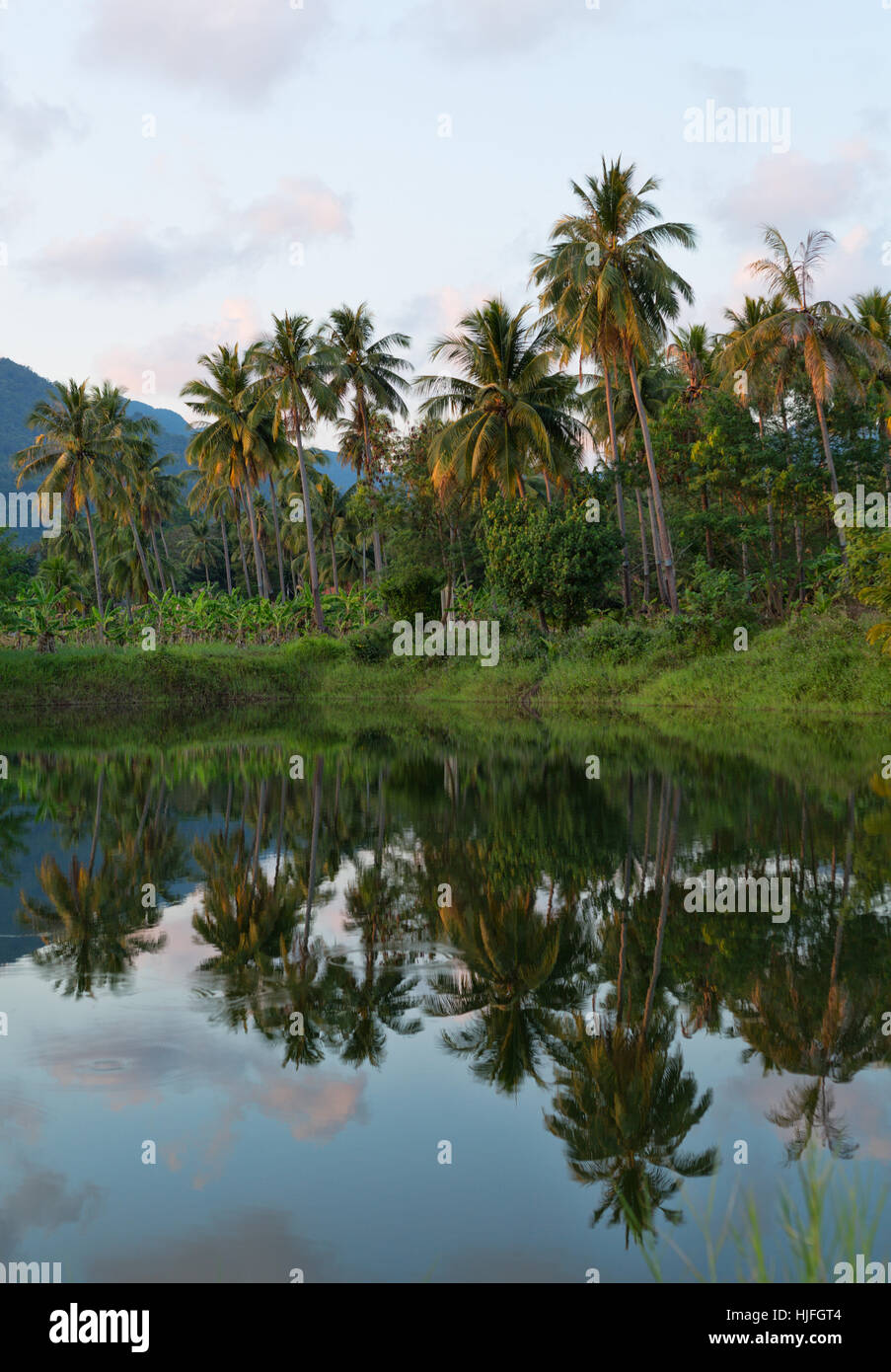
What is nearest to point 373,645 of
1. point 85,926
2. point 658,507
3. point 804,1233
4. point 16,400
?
point 658,507

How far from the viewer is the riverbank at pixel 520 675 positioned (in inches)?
1242

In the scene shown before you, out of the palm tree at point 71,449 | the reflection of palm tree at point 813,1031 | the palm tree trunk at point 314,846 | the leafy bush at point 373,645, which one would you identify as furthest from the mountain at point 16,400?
the reflection of palm tree at point 813,1031

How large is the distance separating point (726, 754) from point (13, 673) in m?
33.2

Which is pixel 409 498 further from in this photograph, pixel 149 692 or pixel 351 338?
pixel 149 692

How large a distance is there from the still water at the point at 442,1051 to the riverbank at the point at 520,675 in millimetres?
19739

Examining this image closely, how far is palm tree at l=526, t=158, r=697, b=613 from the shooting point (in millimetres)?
35812

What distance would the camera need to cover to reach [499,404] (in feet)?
133

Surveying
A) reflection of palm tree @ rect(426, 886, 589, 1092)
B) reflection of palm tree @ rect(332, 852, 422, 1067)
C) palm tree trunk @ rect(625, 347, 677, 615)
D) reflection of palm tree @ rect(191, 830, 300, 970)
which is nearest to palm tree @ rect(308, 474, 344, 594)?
palm tree trunk @ rect(625, 347, 677, 615)

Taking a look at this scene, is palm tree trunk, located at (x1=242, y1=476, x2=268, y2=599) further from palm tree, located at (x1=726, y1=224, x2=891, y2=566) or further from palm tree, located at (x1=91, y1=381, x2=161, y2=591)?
palm tree, located at (x1=726, y1=224, x2=891, y2=566)

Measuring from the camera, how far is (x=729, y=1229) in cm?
385

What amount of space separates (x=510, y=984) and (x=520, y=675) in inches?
1300

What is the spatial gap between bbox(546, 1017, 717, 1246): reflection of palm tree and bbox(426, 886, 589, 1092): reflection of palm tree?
0.90 feet

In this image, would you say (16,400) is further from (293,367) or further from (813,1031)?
(813,1031)

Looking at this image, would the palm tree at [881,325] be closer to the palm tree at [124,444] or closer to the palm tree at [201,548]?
the palm tree at [124,444]
